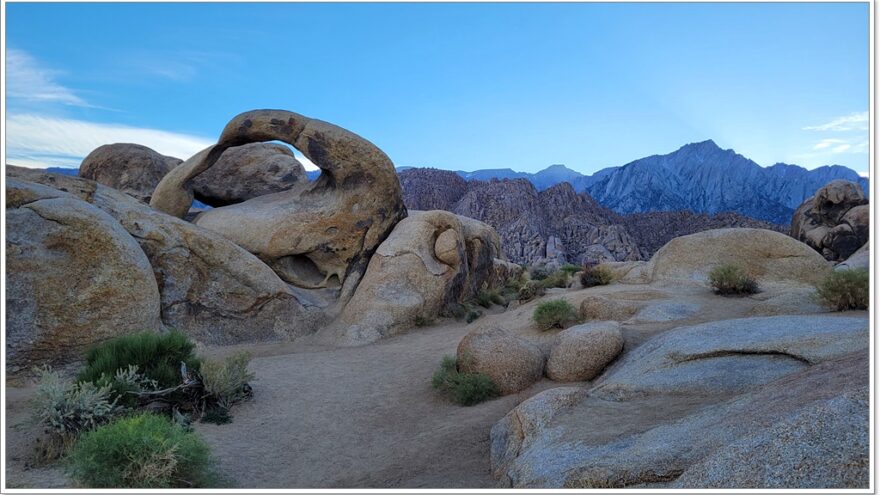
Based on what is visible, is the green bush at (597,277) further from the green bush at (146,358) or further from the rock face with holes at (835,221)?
the rock face with holes at (835,221)

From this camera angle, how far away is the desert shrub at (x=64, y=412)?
6195 millimetres

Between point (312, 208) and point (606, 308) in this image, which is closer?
point (606, 308)

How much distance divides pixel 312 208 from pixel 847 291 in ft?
39.7

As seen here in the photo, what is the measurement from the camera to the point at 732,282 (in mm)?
12680

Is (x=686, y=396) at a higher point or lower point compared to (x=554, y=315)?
higher

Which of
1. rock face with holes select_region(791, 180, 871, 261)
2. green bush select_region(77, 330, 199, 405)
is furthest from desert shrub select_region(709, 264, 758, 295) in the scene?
rock face with holes select_region(791, 180, 871, 261)

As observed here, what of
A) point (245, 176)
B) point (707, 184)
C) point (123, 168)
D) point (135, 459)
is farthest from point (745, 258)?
point (707, 184)

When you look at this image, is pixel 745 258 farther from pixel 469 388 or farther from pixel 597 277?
pixel 469 388

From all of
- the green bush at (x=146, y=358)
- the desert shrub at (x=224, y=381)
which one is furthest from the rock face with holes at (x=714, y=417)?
the green bush at (x=146, y=358)

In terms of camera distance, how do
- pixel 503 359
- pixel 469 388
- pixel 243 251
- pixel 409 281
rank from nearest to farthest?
1. pixel 469 388
2. pixel 503 359
3. pixel 243 251
4. pixel 409 281

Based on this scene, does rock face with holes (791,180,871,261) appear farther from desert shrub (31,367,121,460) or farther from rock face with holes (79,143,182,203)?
desert shrub (31,367,121,460)

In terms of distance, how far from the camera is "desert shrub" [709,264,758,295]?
499 inches

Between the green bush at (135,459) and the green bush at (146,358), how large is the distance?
2.70 metres

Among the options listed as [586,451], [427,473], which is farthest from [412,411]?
[586,451]
